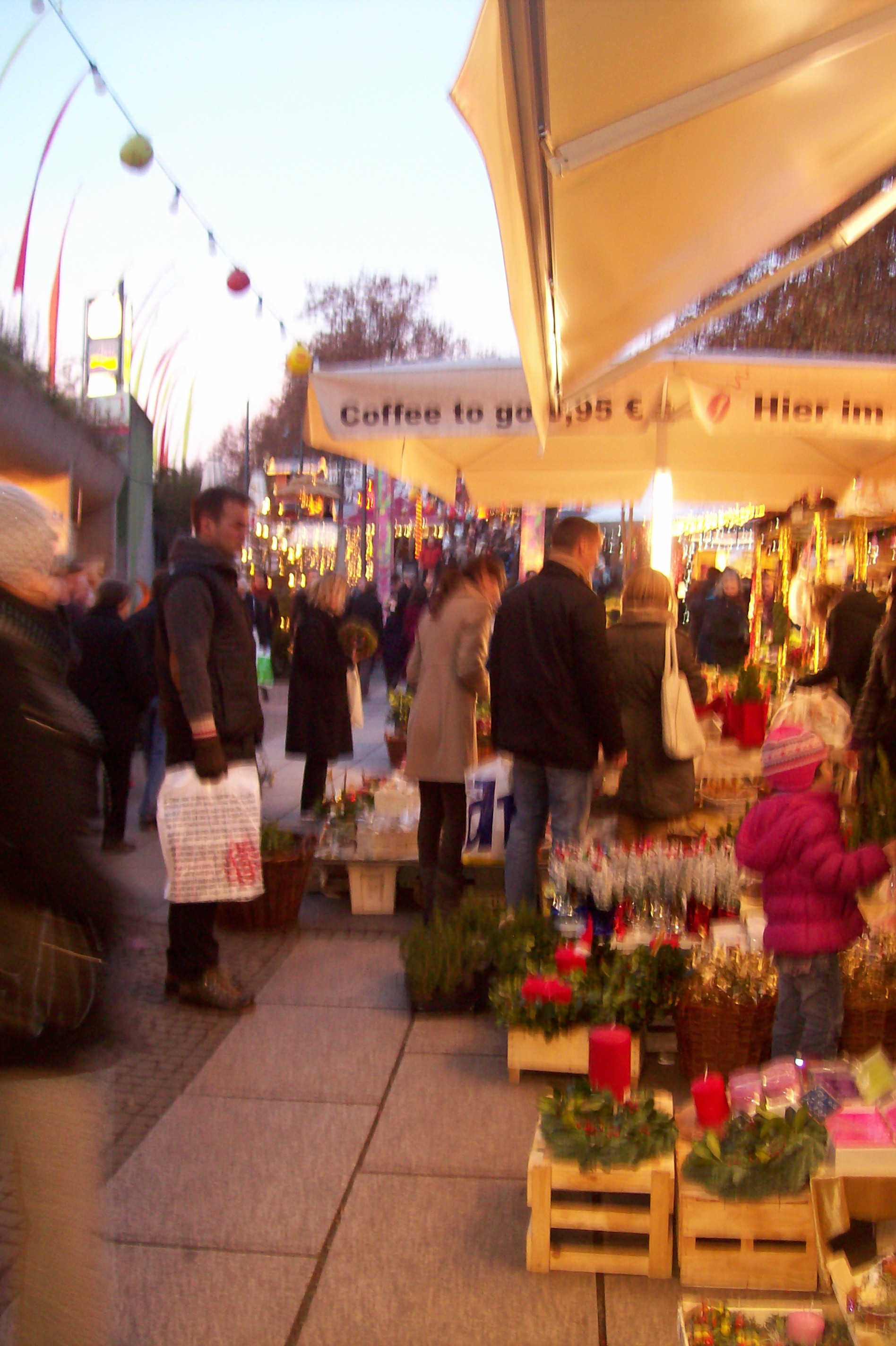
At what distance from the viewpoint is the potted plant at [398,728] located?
1010cm

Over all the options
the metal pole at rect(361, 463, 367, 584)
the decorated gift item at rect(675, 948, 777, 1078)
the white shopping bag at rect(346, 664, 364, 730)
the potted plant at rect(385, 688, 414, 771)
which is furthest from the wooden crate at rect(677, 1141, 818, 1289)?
the metal pole at rect(361, 463, 367, 584)

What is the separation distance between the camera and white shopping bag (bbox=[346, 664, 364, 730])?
8172 mm

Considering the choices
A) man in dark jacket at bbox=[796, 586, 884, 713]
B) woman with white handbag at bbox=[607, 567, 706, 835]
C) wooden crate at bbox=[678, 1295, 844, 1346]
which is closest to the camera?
wooden crate at bbox=[678, 1295, 844, 1346]

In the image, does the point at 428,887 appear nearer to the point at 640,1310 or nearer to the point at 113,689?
the point at 113,689

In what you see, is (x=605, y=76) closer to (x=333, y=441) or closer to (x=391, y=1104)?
(x=391, y=1104)

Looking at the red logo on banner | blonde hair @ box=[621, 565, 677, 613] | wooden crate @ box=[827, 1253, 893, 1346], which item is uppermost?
blonde hair @ box=[621, 565, 677, 613]

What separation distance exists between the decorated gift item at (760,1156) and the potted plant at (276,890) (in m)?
3.33

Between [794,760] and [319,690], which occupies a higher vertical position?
[319,690]

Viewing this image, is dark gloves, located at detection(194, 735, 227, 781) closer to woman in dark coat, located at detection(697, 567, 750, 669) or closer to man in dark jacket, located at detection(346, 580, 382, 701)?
woman in dark coat, located at detection(697, 567, 750, 669)

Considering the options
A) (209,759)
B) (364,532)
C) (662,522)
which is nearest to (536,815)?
(209,759)

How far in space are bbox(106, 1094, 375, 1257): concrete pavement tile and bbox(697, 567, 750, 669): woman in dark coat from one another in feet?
40.0

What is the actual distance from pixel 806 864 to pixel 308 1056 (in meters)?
2.11

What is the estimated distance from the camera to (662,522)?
25.0 feet

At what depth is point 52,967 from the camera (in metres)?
1.95
